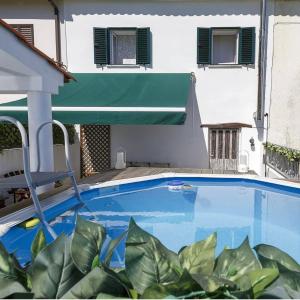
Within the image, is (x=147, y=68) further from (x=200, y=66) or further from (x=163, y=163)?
(x=163, y=163)

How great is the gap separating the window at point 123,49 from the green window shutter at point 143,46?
785mm

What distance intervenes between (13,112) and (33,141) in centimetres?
567

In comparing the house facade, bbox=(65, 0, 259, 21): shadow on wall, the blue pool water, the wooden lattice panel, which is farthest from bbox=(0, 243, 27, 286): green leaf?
bbox=(65, 0, 259, 21): shadow on wall

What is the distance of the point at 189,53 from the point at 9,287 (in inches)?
764

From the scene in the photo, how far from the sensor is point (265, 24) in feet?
61.5

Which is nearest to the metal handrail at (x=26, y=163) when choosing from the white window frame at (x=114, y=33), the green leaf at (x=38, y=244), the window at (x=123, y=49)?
the green leaf at (x=38, y=244)

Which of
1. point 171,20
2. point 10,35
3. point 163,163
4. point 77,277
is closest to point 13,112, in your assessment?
point 10,35

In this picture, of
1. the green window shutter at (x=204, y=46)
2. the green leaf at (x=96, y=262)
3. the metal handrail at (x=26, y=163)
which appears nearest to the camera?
the green leaf at (x=96, y=262)

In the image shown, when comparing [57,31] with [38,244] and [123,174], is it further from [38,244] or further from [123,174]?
[38,244]

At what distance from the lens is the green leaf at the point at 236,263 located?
1497 mm

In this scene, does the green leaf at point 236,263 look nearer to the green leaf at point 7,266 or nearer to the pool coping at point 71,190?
the green leaf at point 7,266

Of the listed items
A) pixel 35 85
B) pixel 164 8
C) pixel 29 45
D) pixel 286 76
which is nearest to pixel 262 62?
pixel 286 76

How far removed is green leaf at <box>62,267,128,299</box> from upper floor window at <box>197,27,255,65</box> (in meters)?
19.0

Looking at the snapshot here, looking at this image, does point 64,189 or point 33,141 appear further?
point 64,189
